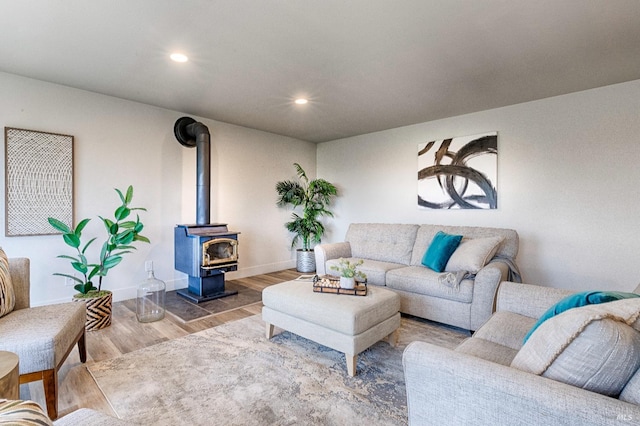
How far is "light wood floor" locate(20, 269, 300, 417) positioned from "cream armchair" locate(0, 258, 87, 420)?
0.73 feet

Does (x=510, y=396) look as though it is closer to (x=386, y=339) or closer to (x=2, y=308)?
(x=386, y=339)

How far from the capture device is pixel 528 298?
2.03 m

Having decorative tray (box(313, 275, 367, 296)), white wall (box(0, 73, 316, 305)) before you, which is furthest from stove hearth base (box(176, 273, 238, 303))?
decorative tray (box(313, 275, 367, 296))

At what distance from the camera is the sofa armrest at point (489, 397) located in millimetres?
837

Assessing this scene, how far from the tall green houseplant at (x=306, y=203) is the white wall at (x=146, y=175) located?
19 centimetres

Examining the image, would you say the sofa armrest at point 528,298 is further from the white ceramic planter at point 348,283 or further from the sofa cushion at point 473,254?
the white ceramic planter at point 348,283

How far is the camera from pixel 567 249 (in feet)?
11.3

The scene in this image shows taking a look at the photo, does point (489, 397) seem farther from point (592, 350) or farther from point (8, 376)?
point (8, 376)

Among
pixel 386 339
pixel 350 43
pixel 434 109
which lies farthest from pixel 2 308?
pixel 434 109

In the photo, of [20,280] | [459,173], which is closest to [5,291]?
[20,280]

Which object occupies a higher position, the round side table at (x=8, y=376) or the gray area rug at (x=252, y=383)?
the round side table at (x=8, y=376)

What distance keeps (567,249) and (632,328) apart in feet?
10.0

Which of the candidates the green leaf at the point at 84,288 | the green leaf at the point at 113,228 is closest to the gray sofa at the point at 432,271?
the green leaf at the point at 113,228

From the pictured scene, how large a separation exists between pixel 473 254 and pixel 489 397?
87.7 inches
